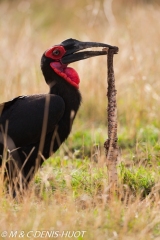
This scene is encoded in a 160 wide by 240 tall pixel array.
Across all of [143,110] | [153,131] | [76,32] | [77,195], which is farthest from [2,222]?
[76,32]

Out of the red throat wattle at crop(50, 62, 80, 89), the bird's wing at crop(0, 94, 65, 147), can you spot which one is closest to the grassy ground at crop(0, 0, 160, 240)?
the bird's wing at crop(0, 94, 65, 147)

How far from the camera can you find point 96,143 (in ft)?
19.6

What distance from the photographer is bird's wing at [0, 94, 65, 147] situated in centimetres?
481

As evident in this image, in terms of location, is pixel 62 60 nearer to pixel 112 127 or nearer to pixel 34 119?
pixel 34 119

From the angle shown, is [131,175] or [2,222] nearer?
[2,222]

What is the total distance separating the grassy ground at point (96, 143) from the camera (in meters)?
3.74

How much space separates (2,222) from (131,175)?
4.73ft

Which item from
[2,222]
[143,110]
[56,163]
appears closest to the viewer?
[2,222]

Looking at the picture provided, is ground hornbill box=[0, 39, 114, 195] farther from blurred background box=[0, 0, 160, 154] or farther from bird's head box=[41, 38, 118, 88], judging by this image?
blurred background box=[0, 0, 160, 154]

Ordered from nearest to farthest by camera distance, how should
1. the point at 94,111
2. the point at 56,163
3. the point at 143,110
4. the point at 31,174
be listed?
1. the point at 31,174
2. the point at 56,163
3. the point at 143,110
4. the point at 94,111

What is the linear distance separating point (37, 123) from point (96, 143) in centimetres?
124

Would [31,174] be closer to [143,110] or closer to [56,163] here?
[56,163]

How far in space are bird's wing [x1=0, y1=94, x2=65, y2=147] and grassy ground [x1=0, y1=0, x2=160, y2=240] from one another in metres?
0.30

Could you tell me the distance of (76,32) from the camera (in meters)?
12.5
